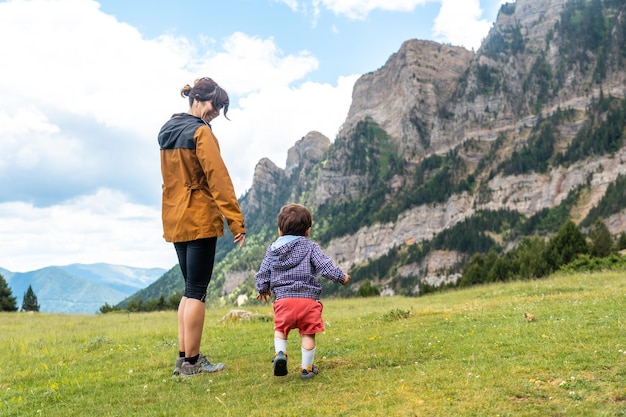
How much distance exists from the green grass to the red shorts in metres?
0.74

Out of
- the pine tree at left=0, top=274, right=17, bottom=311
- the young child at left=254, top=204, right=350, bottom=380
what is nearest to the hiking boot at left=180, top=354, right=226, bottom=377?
the young child at left=254, top=204, right=350, bottom=380

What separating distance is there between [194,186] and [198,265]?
1.30 m

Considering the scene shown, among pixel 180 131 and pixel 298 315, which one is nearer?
pixel 298 315

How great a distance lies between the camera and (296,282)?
6.97 meters

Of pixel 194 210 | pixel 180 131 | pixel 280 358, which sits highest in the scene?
pixel 180 131

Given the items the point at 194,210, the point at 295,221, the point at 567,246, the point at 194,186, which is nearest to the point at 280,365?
the point at 295,221

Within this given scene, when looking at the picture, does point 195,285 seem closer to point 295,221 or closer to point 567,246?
point 295,221

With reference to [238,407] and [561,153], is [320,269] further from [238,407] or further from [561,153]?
[561,153]

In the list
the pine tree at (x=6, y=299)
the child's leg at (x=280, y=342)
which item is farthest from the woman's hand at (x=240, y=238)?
the pine tree at (x=6, y=299)

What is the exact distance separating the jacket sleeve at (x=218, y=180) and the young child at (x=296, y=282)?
2.33 feet

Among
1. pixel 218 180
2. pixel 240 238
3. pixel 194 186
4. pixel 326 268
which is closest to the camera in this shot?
pixel 326 268

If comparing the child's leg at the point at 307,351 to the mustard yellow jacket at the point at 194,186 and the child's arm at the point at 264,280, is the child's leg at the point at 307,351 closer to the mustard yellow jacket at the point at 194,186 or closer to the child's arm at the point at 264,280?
the child's arm at the point at 264,280

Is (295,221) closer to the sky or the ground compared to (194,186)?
closer to the ground

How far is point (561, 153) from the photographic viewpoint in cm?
18512
